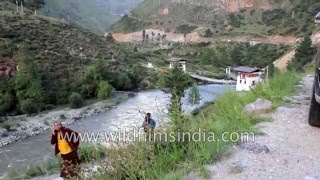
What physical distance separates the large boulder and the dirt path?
0.49 m

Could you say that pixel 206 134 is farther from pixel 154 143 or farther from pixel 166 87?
pixel 166 87

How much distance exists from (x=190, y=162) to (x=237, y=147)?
74 cm

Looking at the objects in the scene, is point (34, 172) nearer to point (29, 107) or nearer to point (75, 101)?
point (29, 107)

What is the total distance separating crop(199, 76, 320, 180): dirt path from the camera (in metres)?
3.64

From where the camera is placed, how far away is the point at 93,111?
39.5 meters

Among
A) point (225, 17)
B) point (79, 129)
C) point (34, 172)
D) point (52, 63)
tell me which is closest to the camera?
point (34, 172)

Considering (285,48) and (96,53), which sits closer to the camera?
(96,53)

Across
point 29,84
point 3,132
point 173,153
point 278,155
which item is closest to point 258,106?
point 278,155

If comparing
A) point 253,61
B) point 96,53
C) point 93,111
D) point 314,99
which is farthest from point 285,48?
point 314,99

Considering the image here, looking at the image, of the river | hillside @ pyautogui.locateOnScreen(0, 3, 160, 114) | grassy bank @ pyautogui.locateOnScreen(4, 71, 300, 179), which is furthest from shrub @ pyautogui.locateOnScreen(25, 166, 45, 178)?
hillside @ pyautogui.locateOnScreen(0, 3, 160, 114)

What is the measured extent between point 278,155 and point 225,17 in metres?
121

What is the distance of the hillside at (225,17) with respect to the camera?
8888cm

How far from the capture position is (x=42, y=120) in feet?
119

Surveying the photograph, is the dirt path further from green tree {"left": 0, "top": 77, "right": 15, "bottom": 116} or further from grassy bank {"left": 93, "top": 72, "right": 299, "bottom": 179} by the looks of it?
green tree {"left": 0, "top": 77, "right": 15, "bottom": 116}
